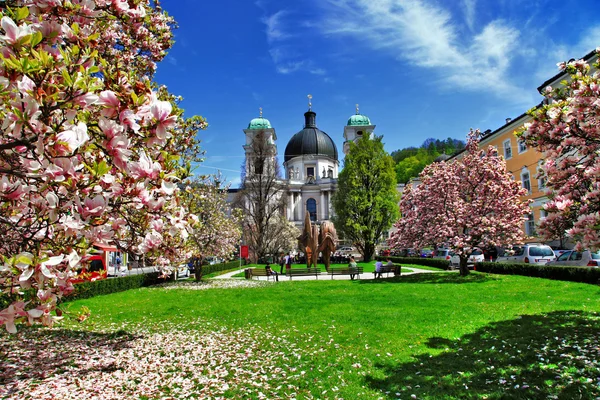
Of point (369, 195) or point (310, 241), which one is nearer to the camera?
point (310, 241)

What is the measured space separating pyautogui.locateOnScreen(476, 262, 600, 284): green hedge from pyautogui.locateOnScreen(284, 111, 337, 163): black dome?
60.7 metres

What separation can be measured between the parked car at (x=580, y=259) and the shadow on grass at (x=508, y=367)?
10672 mm

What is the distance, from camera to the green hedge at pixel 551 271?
14977mm

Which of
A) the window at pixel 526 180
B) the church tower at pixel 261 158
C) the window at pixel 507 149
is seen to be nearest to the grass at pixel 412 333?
the window at pixel 526 180

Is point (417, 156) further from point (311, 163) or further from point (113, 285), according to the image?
point (113, 285)

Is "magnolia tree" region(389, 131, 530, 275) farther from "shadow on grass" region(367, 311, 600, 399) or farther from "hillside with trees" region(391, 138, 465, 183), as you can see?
"hillside with trees" region(391, 138, 465, 183)

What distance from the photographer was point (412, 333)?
7961 mm

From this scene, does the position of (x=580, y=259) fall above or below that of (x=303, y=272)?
above

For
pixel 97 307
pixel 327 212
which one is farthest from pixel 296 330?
pixel 327 212

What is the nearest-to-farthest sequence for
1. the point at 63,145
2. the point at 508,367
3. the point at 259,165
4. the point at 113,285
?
the point at 63,145
the point at 508,367
the point at 113,285
the point at 259,165

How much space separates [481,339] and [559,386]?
97.4 inches

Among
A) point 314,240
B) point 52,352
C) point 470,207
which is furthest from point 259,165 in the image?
point 52,352

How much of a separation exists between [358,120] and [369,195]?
4526cm

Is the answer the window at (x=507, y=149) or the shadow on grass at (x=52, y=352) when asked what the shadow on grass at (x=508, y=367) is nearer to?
the shadow on grass at (x=52, y=352)
